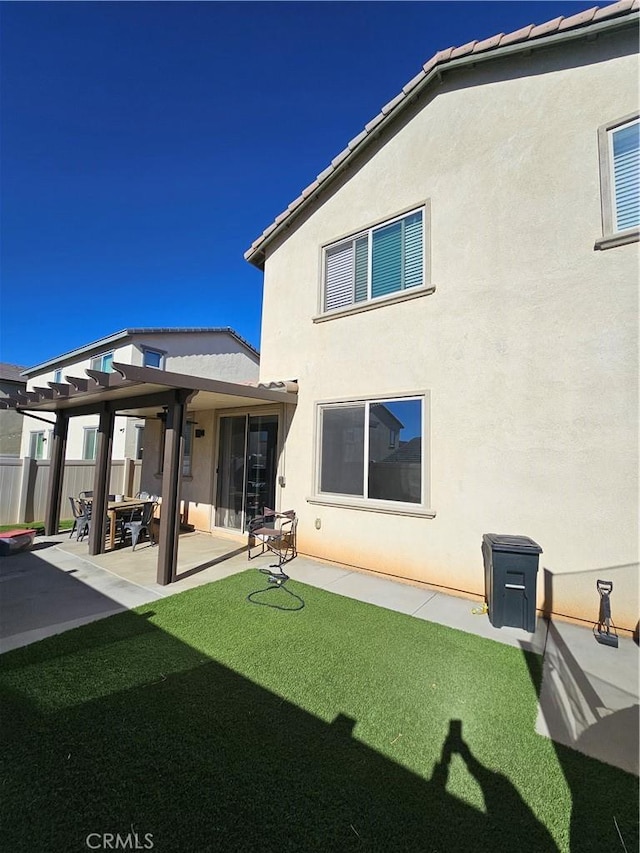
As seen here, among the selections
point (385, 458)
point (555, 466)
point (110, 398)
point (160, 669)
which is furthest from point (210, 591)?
point (555, 466)

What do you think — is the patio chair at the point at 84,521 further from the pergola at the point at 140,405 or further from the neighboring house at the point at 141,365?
the neighboring house at the point at 141,365

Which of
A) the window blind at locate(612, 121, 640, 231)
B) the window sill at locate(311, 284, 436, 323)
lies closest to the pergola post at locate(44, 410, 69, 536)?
the window sill at locate(311, 284, 436, 323)

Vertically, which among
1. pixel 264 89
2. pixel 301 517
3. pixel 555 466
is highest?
pixel 264 89

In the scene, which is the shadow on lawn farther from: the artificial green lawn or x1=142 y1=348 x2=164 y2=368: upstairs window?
x1=142 y1=348 x2=164 y2=368: upstairs window

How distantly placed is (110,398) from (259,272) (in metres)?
5.33

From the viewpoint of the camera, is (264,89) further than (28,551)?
Yes

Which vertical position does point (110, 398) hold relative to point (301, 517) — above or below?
above

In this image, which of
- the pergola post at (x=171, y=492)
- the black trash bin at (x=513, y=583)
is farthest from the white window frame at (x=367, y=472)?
the pergola post at (x=171, y=492)

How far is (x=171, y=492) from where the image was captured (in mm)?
5992

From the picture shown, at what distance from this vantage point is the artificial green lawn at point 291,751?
2.08 metres

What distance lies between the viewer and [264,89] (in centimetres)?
826

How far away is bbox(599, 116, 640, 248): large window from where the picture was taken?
495 cm

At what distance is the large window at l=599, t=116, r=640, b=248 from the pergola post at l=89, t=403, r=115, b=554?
9.08 metres

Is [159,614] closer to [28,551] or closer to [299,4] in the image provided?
[28,551]
